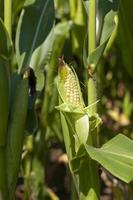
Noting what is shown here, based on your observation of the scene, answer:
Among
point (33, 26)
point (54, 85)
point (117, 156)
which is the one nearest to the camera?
point (117, 156)

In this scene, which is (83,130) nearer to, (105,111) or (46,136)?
(46,136)

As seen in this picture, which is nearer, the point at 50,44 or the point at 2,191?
the point at 2,191

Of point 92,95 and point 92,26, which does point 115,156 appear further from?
point 92,26

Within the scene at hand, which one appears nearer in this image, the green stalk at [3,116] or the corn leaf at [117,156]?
the corn leaf at [117,156]

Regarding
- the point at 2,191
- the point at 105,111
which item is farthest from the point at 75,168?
the point at 105,111

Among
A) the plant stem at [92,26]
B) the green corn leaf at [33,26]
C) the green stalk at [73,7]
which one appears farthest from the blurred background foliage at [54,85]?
the plant stem at [92,26]

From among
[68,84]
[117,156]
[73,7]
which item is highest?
[73,7]

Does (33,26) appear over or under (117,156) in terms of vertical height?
over

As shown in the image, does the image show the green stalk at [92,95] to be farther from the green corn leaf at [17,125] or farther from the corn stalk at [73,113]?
the green corn leaf at [17,125]

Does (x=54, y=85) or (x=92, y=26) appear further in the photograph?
(x=54, y=85)

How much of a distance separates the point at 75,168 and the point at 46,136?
77cm

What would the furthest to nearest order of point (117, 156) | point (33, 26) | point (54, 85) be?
point (54, 85), point (33, 26), point (117, 156)

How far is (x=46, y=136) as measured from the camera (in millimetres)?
1722

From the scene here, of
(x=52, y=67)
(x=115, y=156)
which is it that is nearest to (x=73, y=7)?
(x=52, y=67)
